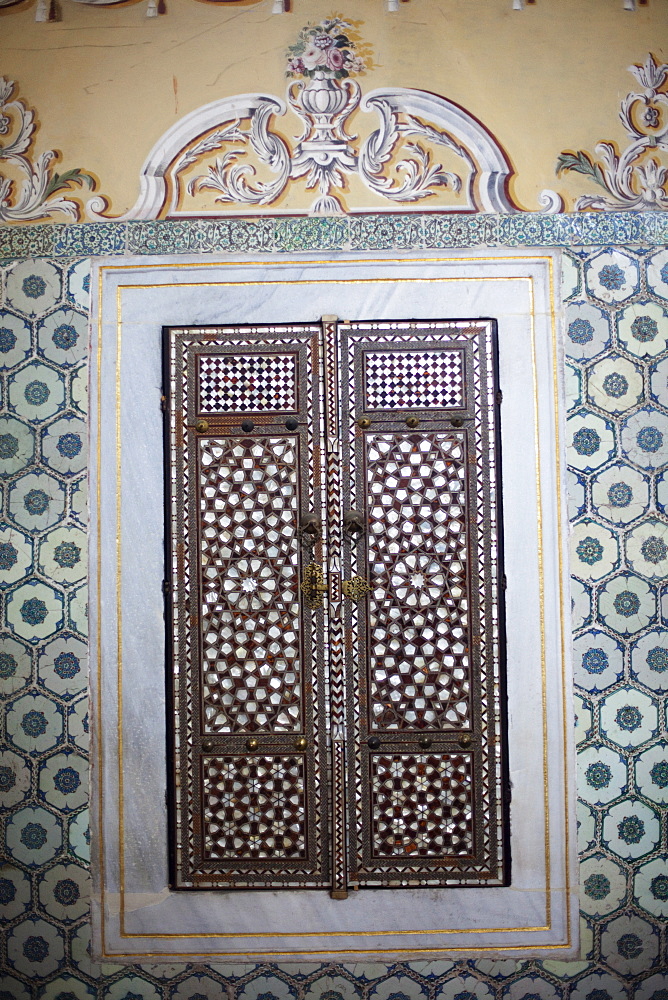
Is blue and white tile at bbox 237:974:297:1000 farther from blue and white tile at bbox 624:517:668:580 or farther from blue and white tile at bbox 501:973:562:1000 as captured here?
blue and white tile at bbox 624:517:668:580

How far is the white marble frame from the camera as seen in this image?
2.24 meters

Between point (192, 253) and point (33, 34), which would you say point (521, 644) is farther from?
point (33, 34)

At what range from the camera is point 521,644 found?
2256 mm

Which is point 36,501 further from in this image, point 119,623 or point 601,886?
point 601,886

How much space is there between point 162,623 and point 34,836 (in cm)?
69

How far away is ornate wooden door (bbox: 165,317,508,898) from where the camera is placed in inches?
88.5

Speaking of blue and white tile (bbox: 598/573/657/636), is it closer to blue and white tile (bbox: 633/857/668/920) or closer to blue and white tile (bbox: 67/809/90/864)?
blue and white tile (bbox: 633/857/668/920)

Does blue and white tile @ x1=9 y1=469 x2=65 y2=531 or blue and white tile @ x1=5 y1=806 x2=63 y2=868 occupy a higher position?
blue and white tile @ x1=9 y1=469 x2=65 y2=531

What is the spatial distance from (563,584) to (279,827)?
103cm

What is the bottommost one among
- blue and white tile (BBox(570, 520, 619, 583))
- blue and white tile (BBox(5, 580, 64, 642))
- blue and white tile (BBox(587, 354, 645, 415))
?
blue and white tile (BBox(5, 580, 64, 642))

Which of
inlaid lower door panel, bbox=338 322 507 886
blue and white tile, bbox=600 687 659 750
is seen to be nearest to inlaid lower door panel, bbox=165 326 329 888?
inlaid lower door panel, bbox=338 322 507 886

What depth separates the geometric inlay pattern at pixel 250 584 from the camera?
226 cm

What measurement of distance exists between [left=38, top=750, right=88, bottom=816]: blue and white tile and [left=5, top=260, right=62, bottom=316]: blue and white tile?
126 centimetres

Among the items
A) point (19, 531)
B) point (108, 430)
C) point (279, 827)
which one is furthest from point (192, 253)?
point (279, 827)
